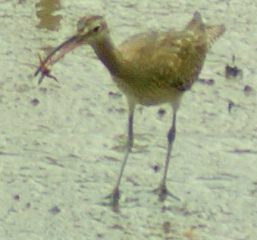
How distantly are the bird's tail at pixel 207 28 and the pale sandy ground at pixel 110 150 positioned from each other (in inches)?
15.4

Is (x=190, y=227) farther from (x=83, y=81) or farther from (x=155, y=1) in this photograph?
(x=155, y=1)

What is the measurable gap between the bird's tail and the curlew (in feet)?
0.67

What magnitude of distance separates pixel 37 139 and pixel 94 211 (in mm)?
848

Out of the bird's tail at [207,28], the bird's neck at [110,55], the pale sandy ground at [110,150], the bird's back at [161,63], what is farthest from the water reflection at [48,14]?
the bird's neck at [110,55]

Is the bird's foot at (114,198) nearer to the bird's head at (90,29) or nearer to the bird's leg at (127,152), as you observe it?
the bird's leg at (127,152)

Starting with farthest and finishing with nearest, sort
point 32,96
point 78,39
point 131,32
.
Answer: point 131,32 → point 32,96 → point 78,39

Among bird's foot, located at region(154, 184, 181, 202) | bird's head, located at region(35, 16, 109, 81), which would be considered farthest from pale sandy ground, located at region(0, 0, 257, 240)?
bird's head, located at region(35, 16, 109, 81)

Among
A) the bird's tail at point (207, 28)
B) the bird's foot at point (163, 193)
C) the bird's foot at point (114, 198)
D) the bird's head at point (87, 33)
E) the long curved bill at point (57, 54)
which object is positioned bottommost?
the bird's foot at point (114, 198)

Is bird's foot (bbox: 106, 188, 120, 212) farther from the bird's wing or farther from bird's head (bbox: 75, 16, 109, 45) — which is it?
bird's head (bbox: 75, 16, 109, 45)

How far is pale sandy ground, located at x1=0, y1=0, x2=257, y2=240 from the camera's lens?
311 inches

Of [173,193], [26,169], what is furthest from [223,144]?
[26,169]

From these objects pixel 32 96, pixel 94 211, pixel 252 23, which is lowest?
pixel 94 211

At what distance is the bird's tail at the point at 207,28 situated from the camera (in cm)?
898

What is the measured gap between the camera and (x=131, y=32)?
399 inches
